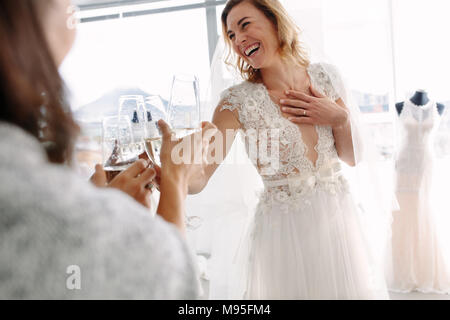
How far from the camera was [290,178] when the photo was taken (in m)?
0.88

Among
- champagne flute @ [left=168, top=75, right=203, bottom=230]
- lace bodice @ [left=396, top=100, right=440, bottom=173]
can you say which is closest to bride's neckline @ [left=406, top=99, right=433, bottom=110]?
lace bodice @ [left=396, top=100, right=440, bottom=173]

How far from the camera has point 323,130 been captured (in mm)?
906

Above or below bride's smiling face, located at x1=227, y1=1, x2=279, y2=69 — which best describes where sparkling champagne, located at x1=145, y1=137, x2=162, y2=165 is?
below

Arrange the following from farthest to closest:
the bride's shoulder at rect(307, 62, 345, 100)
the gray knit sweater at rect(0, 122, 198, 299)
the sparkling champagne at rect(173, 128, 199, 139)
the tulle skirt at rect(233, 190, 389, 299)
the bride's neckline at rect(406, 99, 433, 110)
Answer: the bride's neckline at rect(406, 99, 433, 110), the bride's shoulder at rect(307, 62, 345, 100), the tulle skirt at rect(233, 190, 389, 299), the sparkling champagne at rect(173, 128, 199, 139), the gray knit sweater at rect(0, 122, 198, 299)

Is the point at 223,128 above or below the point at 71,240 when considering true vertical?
above

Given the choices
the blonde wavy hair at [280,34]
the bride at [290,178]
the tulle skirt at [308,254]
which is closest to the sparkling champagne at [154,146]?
the bride at [290,178]

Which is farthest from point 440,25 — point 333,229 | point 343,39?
point 333,229

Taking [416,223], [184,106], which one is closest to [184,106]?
[184,106]

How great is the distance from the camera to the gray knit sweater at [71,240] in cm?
27

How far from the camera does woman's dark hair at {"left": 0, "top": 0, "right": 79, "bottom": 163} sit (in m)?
0.29

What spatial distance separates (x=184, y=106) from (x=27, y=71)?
23cm

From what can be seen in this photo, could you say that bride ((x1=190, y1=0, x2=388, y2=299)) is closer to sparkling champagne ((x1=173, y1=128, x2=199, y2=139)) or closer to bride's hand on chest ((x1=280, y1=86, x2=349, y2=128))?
bride's hand on chest ((x1=280, y1=86, x2=349, y2=128))

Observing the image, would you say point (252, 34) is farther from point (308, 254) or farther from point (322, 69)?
point (308, 254)

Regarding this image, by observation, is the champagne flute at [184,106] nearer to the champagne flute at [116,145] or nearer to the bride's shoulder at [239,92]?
the champagne flute at [116,145]
